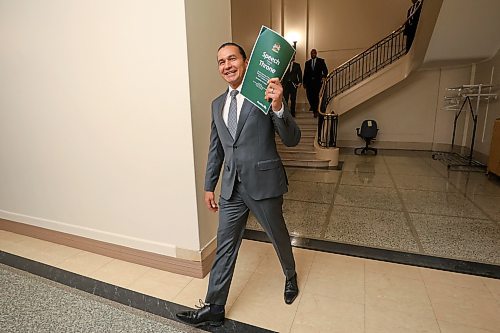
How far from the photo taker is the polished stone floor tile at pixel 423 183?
4426 mm

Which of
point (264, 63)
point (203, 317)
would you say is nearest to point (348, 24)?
point (264, 63)

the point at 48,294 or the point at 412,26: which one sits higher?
the point at 412,26

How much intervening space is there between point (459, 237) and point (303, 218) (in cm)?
153

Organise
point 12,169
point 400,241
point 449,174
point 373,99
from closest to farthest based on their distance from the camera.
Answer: point 400,241 < point 12,169 < point 449,174 < point 373,99

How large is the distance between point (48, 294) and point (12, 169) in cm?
166

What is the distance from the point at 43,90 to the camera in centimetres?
260

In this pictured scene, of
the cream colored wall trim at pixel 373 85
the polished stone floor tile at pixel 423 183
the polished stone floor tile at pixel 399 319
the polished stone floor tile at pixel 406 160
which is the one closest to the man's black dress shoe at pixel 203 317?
the polished stone floor tile at pixel 399 319

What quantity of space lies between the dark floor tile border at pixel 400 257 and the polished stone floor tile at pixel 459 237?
11cm

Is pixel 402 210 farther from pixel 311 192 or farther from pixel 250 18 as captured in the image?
pixel 250 18

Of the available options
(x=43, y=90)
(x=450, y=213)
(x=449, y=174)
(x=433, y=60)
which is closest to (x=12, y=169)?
(x=43, y=90)

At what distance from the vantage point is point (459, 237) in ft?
9.30

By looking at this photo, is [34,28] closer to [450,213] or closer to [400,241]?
[400,241]

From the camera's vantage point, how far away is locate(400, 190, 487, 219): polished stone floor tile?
11.4ft

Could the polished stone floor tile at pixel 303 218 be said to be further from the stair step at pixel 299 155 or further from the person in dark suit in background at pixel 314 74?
the person in dark suit in background at pixel 314 74
